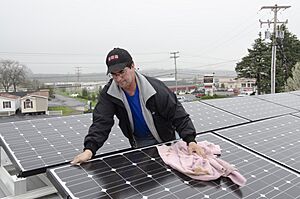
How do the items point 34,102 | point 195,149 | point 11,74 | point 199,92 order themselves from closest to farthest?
point 195,149 < point 11,74 < point 34,102 < point 199,92

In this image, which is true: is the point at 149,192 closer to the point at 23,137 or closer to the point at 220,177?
the point at 220,177

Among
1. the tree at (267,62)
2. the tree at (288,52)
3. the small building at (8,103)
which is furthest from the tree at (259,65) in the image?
the small building at (8,103)

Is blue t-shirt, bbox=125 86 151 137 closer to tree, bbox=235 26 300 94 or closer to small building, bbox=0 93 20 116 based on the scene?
small building, bbox=0 93 20 116

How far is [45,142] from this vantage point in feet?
10.5

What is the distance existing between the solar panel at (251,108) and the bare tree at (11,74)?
6.11 m

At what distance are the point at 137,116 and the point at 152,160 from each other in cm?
40

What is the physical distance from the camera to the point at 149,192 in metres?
1.90

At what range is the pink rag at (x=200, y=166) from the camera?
6.74 feet

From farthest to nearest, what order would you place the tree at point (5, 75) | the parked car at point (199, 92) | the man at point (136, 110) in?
1. the parked car at point (199, 92)
2. the tree at point (5, 75)
3. the man at point (136, 110)

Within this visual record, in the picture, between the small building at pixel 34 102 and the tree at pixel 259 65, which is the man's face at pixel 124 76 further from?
the tree at pixel 259 65

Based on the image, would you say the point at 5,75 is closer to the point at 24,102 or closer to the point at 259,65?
the point at 24,102

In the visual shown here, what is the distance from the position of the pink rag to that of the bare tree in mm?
7497

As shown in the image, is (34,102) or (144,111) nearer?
(144,111)

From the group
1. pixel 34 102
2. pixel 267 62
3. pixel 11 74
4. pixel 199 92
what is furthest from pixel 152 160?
pixel 267 62
